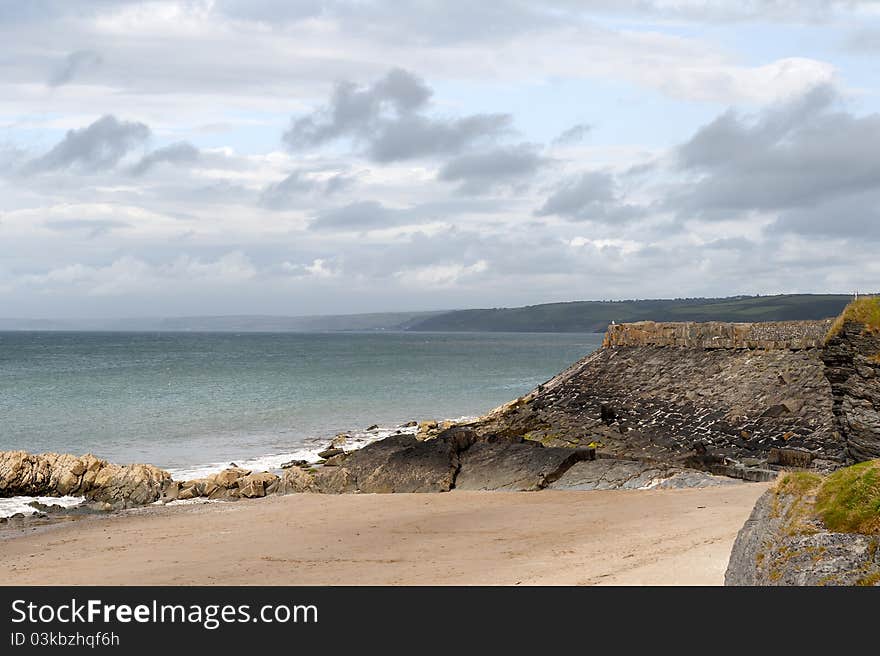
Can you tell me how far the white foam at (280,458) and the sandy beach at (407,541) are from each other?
5464mm

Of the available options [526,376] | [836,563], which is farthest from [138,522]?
[526,376]

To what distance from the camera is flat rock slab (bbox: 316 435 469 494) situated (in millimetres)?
21266

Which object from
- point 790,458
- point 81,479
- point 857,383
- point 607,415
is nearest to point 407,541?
point 857,383

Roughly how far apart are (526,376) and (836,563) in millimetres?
71001

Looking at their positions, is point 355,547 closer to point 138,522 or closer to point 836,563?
point 138,522

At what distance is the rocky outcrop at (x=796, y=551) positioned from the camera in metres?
5.69

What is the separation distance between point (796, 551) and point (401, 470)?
53.8ft

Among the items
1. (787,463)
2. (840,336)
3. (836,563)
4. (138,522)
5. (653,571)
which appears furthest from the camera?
(787,463)

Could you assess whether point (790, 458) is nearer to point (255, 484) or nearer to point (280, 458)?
point (255, 484)

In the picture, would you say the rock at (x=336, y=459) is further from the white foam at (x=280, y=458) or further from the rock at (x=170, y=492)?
the rock at (x=170, y=492)

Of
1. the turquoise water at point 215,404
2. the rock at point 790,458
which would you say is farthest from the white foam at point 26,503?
the rock at point 790,458

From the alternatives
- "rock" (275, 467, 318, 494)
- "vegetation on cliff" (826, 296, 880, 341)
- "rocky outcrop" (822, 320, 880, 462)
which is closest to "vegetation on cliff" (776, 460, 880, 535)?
"rocky outcrop" (822, 320, 880, 462)

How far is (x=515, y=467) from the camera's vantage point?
2122 cm
